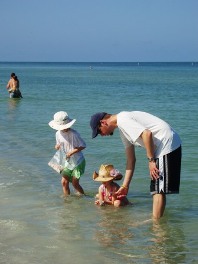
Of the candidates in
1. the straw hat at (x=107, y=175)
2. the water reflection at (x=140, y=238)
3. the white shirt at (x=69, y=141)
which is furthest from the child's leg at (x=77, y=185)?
the water reflection at (x=140, y=238)

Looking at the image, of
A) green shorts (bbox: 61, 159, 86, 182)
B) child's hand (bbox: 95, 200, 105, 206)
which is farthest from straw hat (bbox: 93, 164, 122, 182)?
green shorts (bbox: 61, 159, 86, 182)

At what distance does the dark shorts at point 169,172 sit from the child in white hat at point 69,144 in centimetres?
183

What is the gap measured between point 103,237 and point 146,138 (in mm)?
1179

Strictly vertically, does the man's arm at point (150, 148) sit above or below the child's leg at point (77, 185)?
above

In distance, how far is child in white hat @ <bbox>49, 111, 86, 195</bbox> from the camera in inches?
290

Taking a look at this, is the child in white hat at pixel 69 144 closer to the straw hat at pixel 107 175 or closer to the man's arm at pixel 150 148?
the straw hat at pixel 107 175

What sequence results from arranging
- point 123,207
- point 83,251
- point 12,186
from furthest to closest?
point 12,186 → point 123,207 → point 83,251

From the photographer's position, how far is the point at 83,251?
18.3 feet

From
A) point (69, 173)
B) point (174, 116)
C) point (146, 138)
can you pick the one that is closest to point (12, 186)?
point (69, 173)

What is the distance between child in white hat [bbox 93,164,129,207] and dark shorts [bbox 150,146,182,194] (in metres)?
1.31

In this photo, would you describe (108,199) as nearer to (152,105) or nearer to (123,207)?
(123,207)

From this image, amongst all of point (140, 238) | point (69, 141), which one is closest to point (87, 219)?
point (140, 238)

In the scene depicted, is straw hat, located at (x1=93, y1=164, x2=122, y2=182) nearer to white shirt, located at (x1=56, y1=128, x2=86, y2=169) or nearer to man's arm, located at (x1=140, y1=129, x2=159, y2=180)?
white shirt, located at (x1=56, y1=128, x2=86, y2=169)

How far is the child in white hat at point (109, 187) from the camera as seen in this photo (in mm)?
7137
